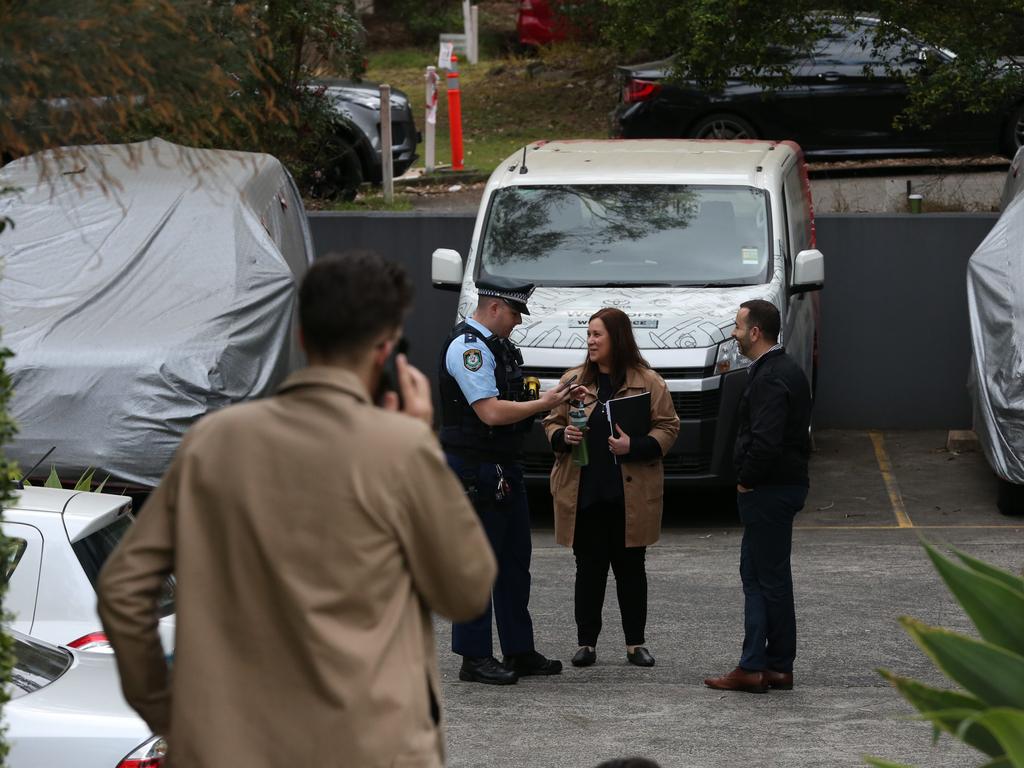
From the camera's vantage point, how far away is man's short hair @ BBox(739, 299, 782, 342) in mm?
6965

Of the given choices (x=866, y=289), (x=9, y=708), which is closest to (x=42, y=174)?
(x=9, y=708)

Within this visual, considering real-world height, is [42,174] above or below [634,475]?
above

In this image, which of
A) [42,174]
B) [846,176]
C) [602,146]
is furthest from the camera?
[846,176]

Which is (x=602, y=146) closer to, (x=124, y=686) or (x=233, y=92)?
(x=233, y=92)

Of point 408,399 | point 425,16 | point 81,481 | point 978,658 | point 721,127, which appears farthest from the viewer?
point 425,16

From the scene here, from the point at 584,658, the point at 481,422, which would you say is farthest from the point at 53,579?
the point at 584,658

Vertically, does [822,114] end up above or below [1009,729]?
below

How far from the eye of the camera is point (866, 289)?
1352cm

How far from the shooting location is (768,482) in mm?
6988

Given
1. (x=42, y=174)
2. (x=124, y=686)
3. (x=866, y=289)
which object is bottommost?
(x=866, y=289)

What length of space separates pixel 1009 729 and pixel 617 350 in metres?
4.67

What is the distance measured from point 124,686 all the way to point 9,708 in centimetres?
176

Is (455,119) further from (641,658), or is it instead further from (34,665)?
(34,665)

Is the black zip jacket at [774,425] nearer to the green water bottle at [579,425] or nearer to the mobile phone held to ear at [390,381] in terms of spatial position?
the green water bottle at [579,425]
